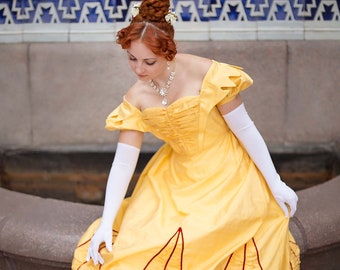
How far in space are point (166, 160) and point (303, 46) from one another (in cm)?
120

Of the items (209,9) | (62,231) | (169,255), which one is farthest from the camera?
(209,9)

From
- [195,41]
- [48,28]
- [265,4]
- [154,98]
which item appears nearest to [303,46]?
[265,4]

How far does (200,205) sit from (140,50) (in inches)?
16.3

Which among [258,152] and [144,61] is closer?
[144,61]

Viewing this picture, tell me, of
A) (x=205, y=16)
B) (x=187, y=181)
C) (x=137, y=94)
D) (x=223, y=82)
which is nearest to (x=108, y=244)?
(x=187, y=181)

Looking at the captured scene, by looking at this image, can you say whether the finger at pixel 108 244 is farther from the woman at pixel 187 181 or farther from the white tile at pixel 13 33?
the white tile at pixel 13 33

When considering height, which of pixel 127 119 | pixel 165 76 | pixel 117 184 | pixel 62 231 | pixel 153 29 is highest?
pixel 153 29

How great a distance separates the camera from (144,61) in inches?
63.5

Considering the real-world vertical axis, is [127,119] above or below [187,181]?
above

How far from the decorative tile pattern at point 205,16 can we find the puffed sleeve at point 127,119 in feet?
3.82

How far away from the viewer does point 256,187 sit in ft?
5.60

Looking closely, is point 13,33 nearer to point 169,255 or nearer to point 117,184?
point 117,184

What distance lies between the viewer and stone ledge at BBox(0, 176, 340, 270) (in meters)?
1.94

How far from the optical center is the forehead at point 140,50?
1584mm
